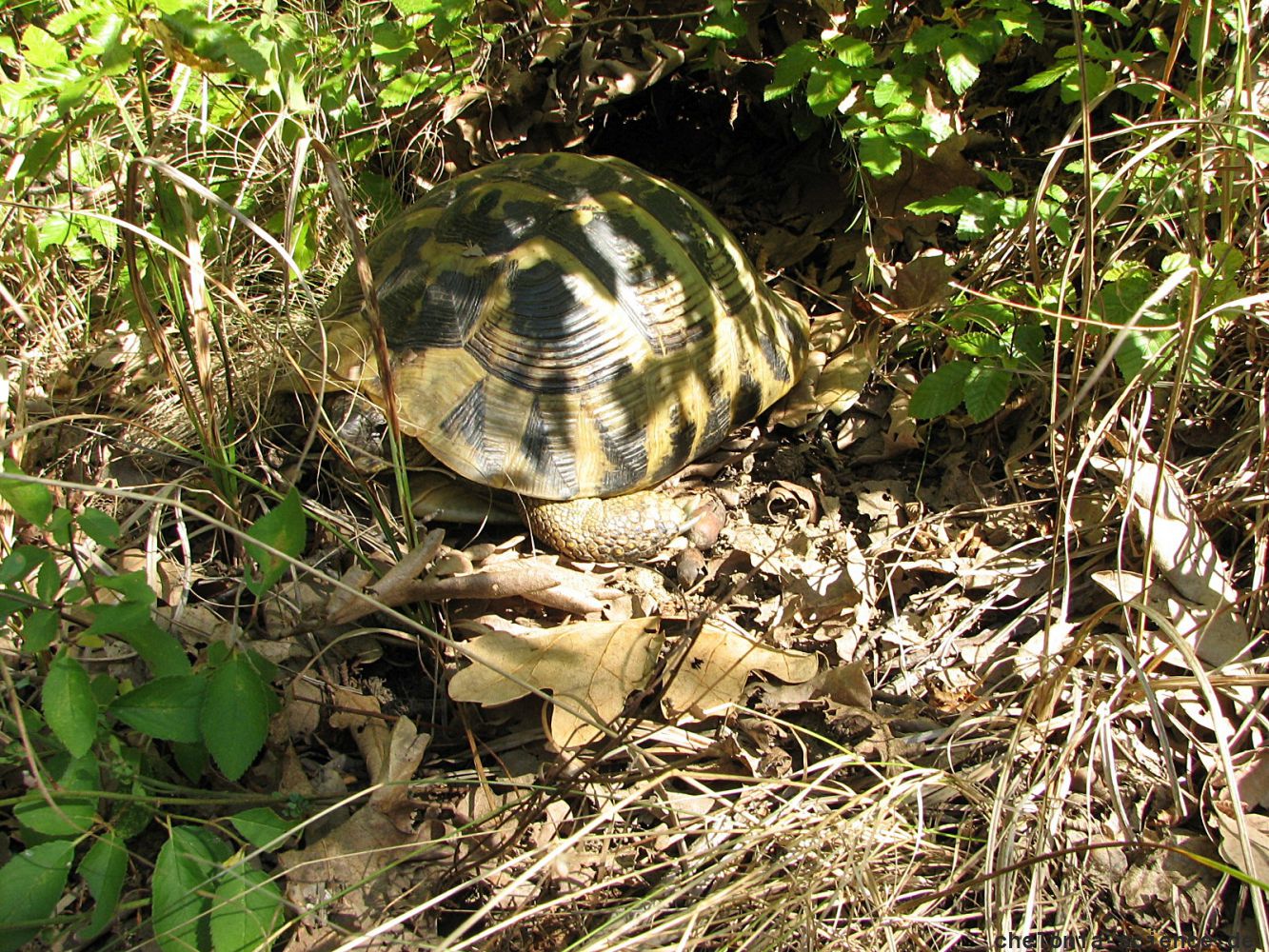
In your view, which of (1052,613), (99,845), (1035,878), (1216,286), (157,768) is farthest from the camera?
(1052,613)

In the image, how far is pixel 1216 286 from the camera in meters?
2.35

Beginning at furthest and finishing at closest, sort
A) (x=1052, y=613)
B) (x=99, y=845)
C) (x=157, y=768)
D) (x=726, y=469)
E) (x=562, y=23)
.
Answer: (x=562, y=23)
(x=726, y=469)
(x=1052, y=613)
(x=157, y=768)
(x=99, y=845)

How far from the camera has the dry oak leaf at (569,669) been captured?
7.04 ft

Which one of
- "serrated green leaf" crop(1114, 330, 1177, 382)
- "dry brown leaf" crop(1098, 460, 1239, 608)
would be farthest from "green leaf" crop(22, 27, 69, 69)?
"dry brown leaf" crop(1098, 460, 1239, 608)

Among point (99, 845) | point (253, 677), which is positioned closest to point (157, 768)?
point (99, 845)

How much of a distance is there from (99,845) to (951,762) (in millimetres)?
1807

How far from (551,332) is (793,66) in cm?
122

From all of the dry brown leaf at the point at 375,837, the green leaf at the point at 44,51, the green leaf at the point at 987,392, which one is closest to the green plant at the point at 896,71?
the green leaf at the point at 987,392

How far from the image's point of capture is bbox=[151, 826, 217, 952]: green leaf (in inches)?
65.7

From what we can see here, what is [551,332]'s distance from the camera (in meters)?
2.86

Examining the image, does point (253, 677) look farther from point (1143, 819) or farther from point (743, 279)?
point (743, 279)

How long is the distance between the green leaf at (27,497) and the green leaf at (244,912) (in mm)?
756

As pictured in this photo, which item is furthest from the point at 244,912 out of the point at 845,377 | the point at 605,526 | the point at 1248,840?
the point at 845,377

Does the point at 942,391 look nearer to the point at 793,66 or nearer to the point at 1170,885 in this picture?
the point at 793,66
